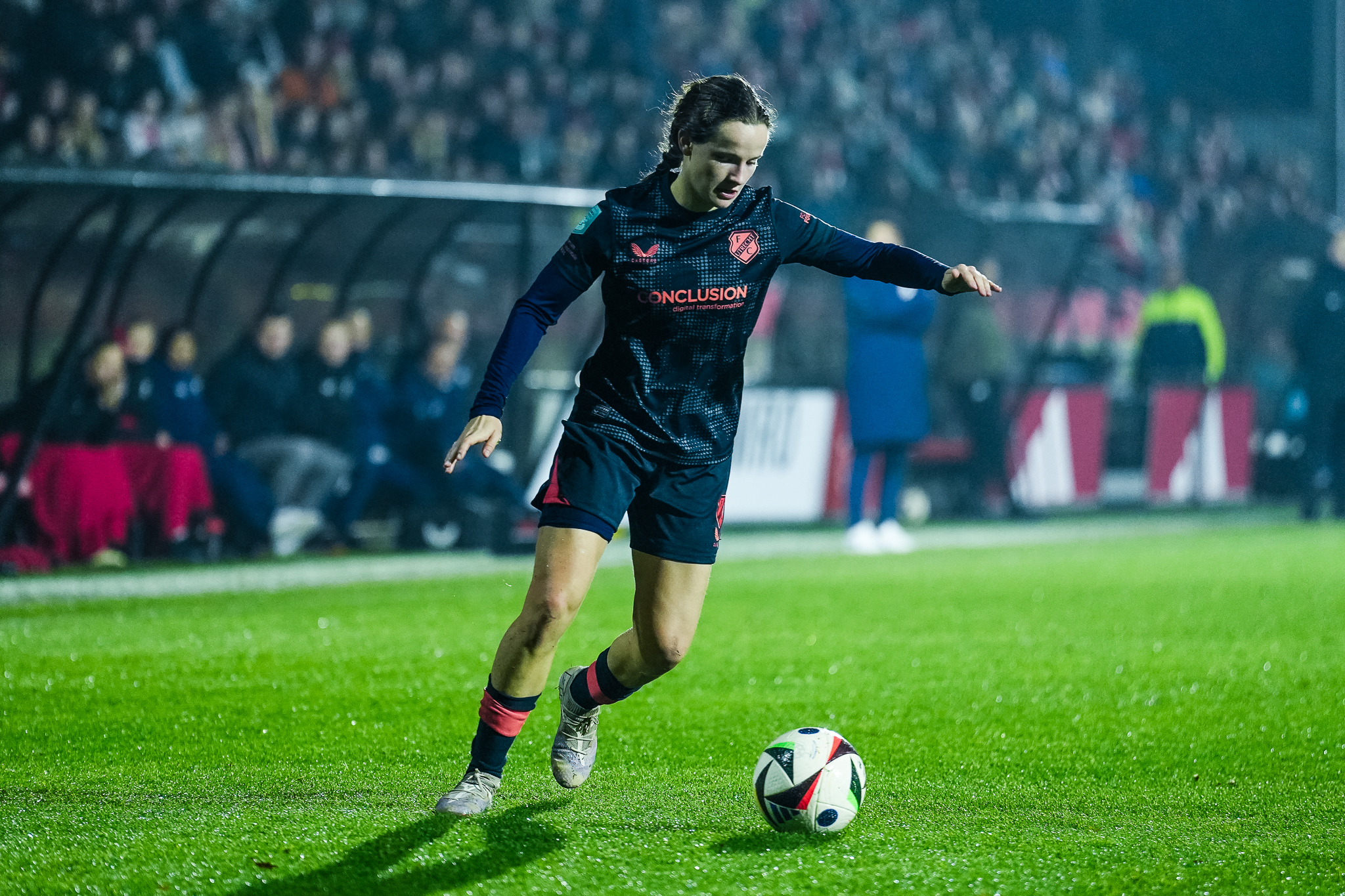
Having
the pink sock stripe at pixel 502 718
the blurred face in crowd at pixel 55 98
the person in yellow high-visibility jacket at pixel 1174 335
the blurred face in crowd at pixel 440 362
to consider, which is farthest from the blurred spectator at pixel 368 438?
the person in yellow high-visibility jacket at pixel 1174 335

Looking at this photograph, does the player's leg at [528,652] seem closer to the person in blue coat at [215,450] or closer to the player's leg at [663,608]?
the player's leg at [663,608]

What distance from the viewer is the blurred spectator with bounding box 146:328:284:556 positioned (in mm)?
10836

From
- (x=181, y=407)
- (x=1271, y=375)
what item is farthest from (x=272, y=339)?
(x=1271, y=375)

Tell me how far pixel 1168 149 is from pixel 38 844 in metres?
20.4

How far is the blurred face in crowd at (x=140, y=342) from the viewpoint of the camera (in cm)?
1082

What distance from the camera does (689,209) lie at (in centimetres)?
425

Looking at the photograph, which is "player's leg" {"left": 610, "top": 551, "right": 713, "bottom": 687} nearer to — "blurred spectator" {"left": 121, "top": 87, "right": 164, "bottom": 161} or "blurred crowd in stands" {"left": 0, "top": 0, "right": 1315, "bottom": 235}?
"blurred crowd in stands" {"left": 0, "top": 0, "right": 1315, "bottom": 235}

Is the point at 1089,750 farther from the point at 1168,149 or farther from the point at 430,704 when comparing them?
the point at 1168,149

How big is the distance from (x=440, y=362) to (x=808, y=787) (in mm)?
8191

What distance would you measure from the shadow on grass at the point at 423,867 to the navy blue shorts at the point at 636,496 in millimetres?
822

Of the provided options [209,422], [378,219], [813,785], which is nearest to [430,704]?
[813,785]

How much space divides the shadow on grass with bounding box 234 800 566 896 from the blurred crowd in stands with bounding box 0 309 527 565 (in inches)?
287

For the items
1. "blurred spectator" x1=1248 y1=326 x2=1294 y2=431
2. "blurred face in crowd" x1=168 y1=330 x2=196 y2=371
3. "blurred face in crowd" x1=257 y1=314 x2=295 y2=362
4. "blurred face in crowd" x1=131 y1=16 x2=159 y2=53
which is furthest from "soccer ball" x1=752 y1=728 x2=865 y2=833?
"blurred spectator" x1=1248 y1=326 x2=1294 y2=431

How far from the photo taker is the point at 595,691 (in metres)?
4.52
